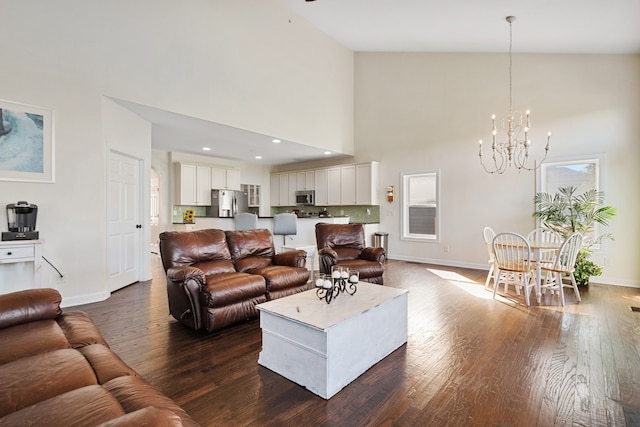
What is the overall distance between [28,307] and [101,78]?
316cm

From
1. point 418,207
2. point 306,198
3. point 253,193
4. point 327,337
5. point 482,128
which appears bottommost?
point 327,337

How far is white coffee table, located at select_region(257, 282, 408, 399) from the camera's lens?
2.05 metres

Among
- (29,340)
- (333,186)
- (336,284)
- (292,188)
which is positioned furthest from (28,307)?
(292,188)

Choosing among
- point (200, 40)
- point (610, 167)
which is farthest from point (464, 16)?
point (200, 40)

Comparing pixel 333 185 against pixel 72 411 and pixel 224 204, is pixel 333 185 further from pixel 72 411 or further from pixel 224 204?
pixel 72 411

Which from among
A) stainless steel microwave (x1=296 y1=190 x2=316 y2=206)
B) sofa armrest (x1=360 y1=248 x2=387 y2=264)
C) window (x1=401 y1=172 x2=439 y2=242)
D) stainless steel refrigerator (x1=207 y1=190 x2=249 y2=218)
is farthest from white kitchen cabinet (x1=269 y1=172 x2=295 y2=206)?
sofa armrest (x1=360 y1=248 x2=387 y2=264)

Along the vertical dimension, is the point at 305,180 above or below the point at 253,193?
above

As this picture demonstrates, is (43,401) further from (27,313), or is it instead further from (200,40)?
(200,40)

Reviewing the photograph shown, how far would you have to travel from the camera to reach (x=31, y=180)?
3.54 meters

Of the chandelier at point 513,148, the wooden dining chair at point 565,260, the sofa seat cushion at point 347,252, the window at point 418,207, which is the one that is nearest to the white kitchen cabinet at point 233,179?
the window at point 418,207

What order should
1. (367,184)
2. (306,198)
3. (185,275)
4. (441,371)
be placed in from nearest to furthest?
(441,371)
(185,275)
(367,184)
(306,198)

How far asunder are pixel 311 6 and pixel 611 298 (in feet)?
21.5

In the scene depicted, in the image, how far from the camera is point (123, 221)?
4.72 metres

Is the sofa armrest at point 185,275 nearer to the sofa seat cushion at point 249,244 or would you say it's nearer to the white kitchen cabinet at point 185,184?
the sofa seat cushion at point 249,244
